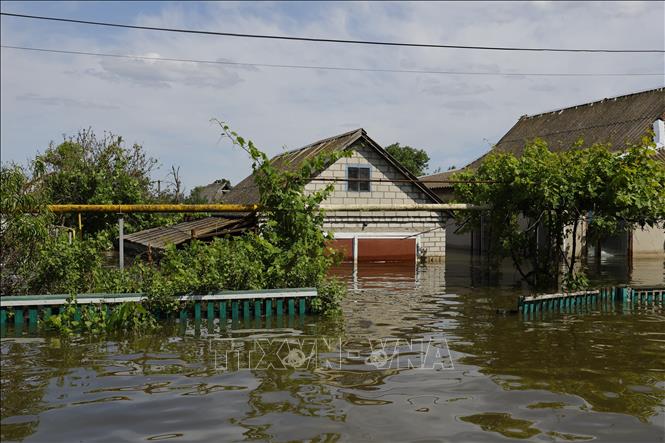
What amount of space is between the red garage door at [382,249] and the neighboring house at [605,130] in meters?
2.69

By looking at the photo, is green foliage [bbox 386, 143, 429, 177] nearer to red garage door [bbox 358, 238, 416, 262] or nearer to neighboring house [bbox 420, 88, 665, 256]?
neighboring house [bbox 420, 88, 665, 256]

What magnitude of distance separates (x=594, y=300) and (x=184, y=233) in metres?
12.2

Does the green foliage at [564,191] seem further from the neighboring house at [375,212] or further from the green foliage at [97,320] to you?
the green foliage at [97,320]

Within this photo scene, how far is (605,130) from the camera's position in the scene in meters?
33.1

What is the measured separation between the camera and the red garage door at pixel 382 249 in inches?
1033

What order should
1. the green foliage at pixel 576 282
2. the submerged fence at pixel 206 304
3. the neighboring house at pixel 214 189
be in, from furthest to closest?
the neighboring house at pixel 214 189 < the green foliage at pixel 576 282 < the submerged fence at pixel 206 304

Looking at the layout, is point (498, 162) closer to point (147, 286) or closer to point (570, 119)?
point (147, 286)

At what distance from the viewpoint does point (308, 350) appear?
35.1 feet

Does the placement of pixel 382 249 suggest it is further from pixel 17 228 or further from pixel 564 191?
pixel 17 228

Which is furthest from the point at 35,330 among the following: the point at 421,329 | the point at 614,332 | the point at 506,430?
the point at 614,332

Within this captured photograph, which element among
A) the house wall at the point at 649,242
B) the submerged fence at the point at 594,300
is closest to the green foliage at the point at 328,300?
the submerged fence at the point at 594,300

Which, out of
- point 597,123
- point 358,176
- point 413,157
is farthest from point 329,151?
point 413,157

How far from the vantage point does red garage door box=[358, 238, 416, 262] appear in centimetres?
2628

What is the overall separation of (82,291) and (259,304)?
3.43m
